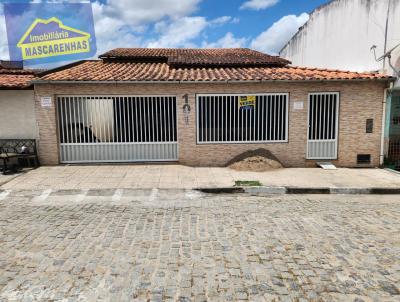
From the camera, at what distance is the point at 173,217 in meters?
5.64

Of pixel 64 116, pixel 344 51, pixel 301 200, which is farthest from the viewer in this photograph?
pixel 344 51

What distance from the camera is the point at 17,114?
9.89 metres

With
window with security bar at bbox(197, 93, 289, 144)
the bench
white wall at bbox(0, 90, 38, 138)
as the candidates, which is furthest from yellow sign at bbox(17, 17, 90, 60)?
window with security bar at bbox(197, 93, 289, 144)

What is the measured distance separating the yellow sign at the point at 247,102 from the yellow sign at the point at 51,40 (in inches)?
320

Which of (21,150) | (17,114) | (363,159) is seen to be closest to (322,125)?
(363,159)

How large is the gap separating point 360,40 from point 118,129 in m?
10.0

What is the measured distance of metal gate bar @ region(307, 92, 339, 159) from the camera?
10.1 meters

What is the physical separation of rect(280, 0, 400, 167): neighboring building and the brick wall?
0.72 metres

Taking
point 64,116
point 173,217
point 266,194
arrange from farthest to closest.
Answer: point 64,116 → point 266,194 → point 173,217

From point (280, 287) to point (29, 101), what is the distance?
32.2 feet

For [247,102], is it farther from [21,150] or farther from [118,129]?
[21,150]

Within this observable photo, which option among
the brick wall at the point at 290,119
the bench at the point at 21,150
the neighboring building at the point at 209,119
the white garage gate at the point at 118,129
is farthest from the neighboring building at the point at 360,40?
→ the bench at the point at 21,150

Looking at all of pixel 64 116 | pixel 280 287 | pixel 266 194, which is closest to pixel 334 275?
pixel 280 287

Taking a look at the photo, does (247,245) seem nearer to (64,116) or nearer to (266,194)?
(266,194)
